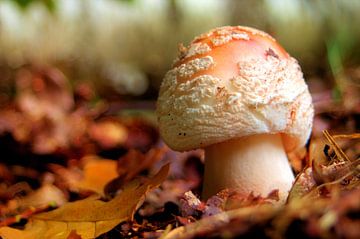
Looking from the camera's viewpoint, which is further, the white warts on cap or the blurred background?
the blurred background

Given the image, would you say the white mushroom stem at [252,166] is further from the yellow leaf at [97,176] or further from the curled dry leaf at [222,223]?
the yellow leaf at [97,176]

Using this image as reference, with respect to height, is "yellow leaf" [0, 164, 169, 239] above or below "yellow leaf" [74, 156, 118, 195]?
above

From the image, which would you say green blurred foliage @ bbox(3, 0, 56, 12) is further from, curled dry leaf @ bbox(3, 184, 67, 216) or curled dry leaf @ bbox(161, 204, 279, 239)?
curled dry leaf @ bbox(161, 204, 279, 239)

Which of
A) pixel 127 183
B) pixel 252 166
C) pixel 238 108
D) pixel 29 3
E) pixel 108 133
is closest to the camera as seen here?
pixel 238 108

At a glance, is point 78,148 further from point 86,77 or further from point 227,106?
point 86,77

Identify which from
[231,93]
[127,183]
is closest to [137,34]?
[127,183]

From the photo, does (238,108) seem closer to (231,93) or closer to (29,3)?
(231,93)

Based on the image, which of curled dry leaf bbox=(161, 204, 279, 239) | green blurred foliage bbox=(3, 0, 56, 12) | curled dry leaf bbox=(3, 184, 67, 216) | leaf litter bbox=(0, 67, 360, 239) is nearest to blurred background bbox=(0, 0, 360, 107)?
leaf litter bbox=(0, 67, 360, 239)
